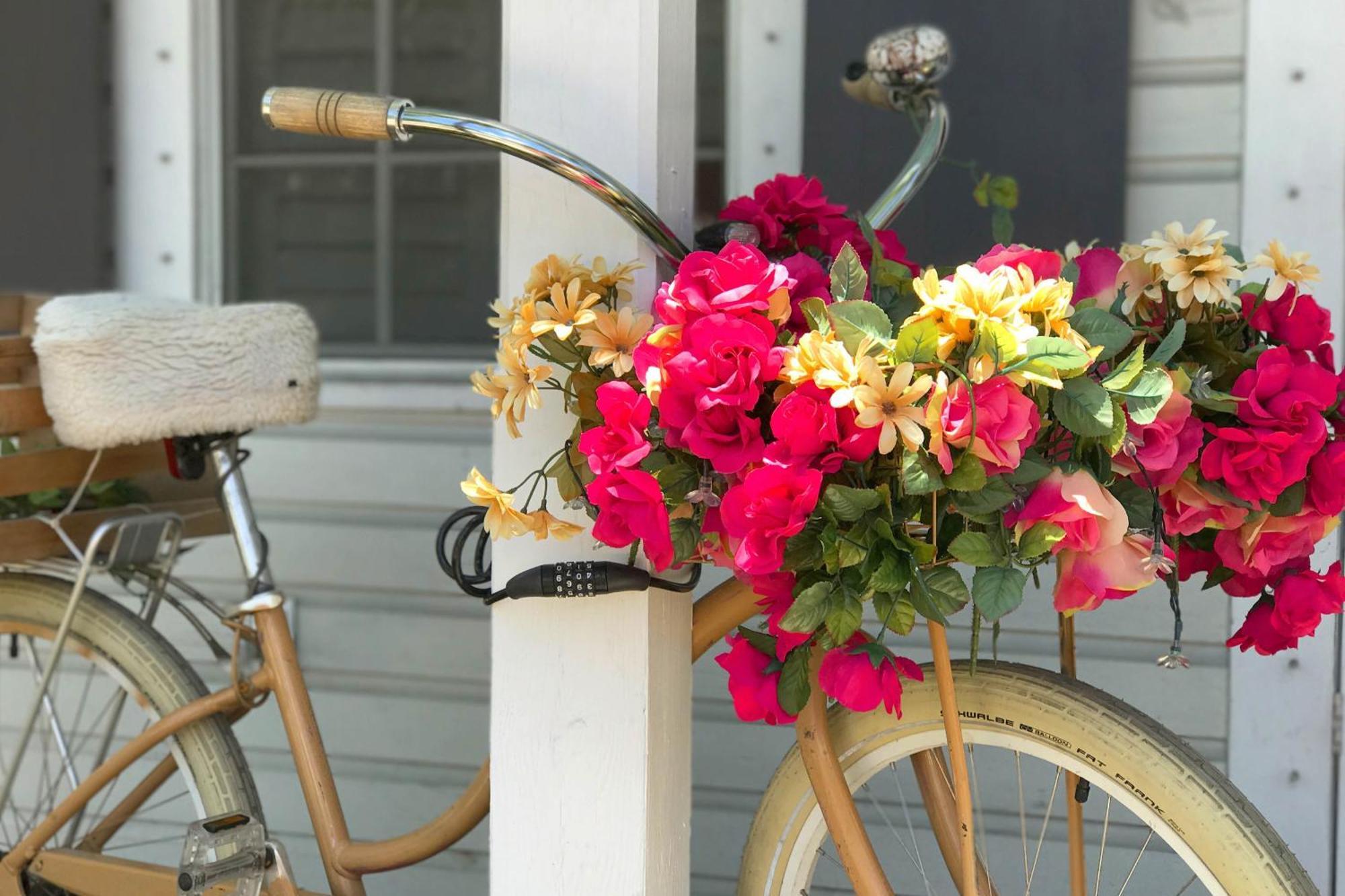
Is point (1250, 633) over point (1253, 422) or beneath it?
beneath

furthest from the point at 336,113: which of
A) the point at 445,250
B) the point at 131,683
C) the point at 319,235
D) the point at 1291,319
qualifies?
the point at 319,235

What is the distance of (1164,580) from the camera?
114 cm

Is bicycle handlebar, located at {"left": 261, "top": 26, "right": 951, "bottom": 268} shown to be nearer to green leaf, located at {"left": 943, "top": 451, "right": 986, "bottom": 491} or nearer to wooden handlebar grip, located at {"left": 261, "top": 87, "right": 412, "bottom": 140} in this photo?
wooden handlebar grip, located at {"left": 261, "top": 87, "right": 412, "bottom": 140}

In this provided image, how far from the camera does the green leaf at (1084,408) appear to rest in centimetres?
95

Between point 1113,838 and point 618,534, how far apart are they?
1.43m

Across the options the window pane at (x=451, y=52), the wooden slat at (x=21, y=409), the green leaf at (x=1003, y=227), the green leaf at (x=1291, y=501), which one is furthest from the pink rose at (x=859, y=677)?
the window pane at (x=451, y=52)

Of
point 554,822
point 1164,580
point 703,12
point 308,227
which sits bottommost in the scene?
point 554,822

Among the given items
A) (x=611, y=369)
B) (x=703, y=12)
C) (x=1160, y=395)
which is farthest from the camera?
(x=703, y=12)

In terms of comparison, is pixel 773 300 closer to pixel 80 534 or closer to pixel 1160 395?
pixel 1160 395

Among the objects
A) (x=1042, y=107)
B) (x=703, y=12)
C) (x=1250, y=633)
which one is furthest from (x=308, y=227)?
(x=1250, y=633)

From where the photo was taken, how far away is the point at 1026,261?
103 cm

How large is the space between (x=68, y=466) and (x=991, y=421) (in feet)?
4.29

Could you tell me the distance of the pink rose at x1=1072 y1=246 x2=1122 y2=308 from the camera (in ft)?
3.68

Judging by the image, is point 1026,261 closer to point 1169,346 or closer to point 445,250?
point 1169,346
